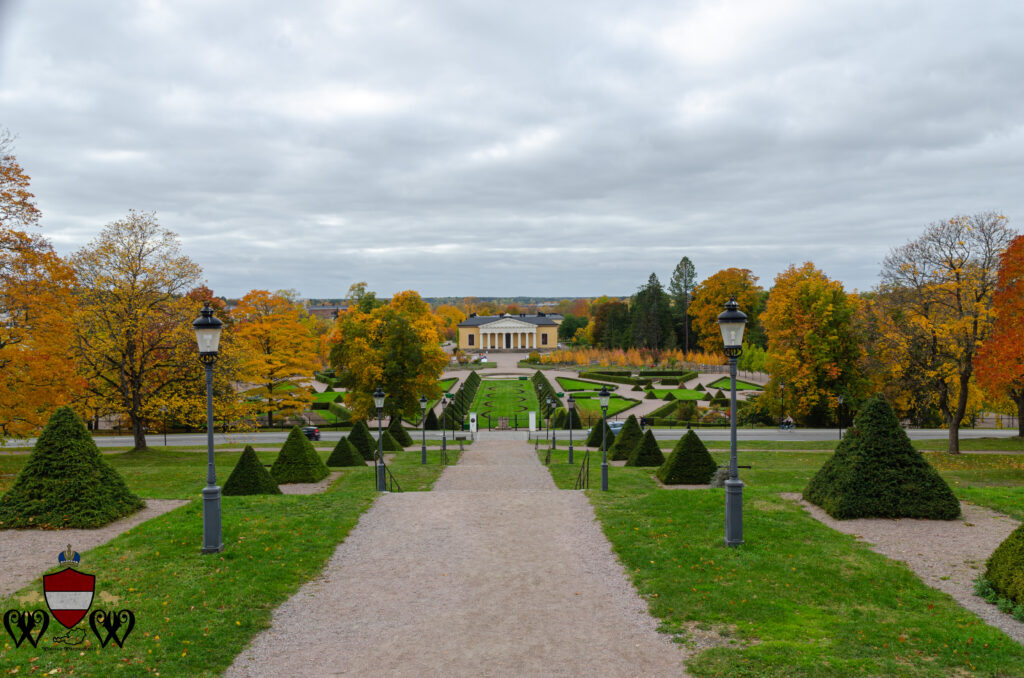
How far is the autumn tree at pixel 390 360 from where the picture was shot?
39344mm

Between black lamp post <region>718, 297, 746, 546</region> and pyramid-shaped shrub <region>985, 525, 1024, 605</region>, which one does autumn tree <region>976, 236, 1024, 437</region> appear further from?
black lamp post <region>718, 297, 746, 546</region>

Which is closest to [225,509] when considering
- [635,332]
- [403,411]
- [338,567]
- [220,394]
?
[338,567]

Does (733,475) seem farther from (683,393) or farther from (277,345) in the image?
(683,393)

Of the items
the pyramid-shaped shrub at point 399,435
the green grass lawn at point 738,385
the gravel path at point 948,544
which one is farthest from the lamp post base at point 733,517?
the green grass lawn at point 738,385

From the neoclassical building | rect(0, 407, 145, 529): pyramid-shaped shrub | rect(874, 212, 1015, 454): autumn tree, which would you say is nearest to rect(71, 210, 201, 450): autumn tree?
rect(0, 407, 145, 529): pyramid-shaped shrub

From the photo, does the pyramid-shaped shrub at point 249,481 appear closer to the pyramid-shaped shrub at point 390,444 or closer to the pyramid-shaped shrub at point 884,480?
the pyramid-shaped shrub at point 390,444

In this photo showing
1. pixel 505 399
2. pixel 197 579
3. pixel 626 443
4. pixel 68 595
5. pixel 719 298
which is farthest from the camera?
pixel 719 298

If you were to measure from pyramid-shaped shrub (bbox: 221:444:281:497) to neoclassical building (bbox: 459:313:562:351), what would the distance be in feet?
437

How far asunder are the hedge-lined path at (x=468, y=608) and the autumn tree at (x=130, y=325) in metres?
17.8

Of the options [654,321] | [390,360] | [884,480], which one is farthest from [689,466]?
[654,321]

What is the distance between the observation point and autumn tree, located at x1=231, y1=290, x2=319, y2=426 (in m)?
40.9

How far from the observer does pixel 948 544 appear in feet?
38.5

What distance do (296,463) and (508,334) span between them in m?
133

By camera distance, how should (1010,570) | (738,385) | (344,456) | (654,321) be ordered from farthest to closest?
(654,321) → (738,385) → (344,456) → (1010,570)
